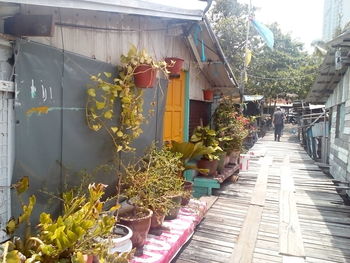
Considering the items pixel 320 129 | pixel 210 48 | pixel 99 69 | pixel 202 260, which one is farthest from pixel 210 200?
pixel 320 129

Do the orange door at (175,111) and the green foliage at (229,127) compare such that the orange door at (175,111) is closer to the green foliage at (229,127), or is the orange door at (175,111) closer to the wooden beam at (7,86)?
the green foliage at (229,127)

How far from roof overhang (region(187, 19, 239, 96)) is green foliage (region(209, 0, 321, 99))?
36.3 ft

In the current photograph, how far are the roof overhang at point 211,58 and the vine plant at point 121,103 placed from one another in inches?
74.5

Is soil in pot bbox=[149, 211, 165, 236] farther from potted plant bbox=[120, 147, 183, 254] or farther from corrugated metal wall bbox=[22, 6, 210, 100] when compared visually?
corrugated metal wall bbox=[22, 6, 210, 100]

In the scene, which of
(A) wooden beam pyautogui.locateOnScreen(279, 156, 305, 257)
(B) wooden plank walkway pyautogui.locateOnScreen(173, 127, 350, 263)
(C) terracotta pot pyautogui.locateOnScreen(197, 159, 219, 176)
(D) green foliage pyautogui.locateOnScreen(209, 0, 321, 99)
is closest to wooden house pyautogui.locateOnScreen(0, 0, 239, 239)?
(B) wooden plank walkway pyautogui.locateOnScreen(173, 127, 350, 263)

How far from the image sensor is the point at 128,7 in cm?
304

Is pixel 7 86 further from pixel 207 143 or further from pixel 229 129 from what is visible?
pixel 229 129

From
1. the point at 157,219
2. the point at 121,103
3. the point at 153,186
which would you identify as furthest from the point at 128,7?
the point at 157,219

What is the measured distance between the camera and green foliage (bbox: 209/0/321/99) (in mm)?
18984

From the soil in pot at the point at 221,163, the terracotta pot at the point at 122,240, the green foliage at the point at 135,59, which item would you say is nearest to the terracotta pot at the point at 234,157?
the soil in pot at the point at 221,163

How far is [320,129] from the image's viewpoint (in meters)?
12.9

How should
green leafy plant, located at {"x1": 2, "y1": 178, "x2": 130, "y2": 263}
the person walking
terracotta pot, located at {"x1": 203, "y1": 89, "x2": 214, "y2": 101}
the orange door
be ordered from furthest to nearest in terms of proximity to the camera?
the person walking
terracotta pot, located at {"x1": 203, "y1": 89, "x2": 214, "y2": 101}
the orange door
green leafy plant, located at {"x1": 2, "y1": 178, "x2": 130, "y2": 263}

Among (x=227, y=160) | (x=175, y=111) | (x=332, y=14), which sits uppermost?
(x=332, y=14)

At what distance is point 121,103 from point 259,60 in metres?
23.7
